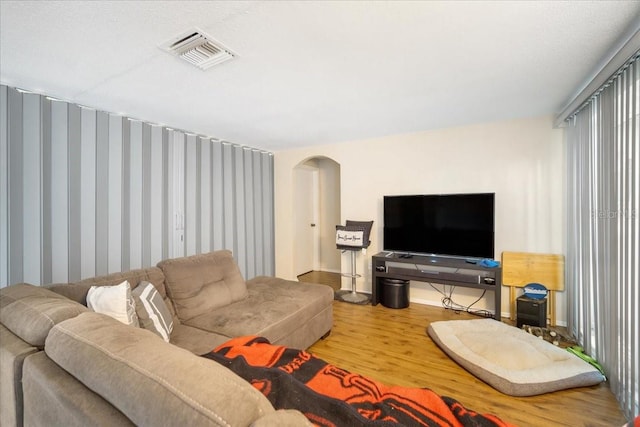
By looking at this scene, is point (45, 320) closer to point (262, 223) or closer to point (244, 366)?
point (244, 366)

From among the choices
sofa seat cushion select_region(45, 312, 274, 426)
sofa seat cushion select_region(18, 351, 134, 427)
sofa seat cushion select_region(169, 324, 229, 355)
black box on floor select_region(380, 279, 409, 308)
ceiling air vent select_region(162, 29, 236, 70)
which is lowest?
black box on floor select_region(380, 279, 409, 308)

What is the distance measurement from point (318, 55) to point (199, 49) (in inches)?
30.3

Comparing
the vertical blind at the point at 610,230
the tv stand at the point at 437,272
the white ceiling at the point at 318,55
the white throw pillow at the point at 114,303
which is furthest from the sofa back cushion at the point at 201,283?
the vertical blind at the point at 610,230

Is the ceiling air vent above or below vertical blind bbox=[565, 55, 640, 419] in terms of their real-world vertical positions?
above

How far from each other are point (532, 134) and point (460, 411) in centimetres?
335

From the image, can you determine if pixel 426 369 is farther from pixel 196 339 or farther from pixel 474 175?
pixel 474 175

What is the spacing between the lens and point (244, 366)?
130 centimetres

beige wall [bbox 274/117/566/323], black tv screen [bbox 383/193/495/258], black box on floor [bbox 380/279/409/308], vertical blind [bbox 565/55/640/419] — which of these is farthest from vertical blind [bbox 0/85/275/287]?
vertical blind [bbox 565/55/640/419]

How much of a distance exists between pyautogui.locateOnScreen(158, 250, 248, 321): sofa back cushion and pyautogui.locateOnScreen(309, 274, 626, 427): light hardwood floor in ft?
3.21

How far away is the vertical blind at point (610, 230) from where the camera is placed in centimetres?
174

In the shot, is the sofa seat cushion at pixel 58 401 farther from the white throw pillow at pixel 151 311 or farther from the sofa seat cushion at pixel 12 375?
the white throw pillow at pixel 151 311

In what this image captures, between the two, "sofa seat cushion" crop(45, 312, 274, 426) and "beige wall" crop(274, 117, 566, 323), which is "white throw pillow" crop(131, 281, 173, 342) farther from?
"beige wall" crop(274, 117, 566, 323)

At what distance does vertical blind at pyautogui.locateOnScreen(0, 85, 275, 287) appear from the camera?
235cm

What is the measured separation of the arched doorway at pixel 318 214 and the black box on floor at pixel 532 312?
3.40 metres
